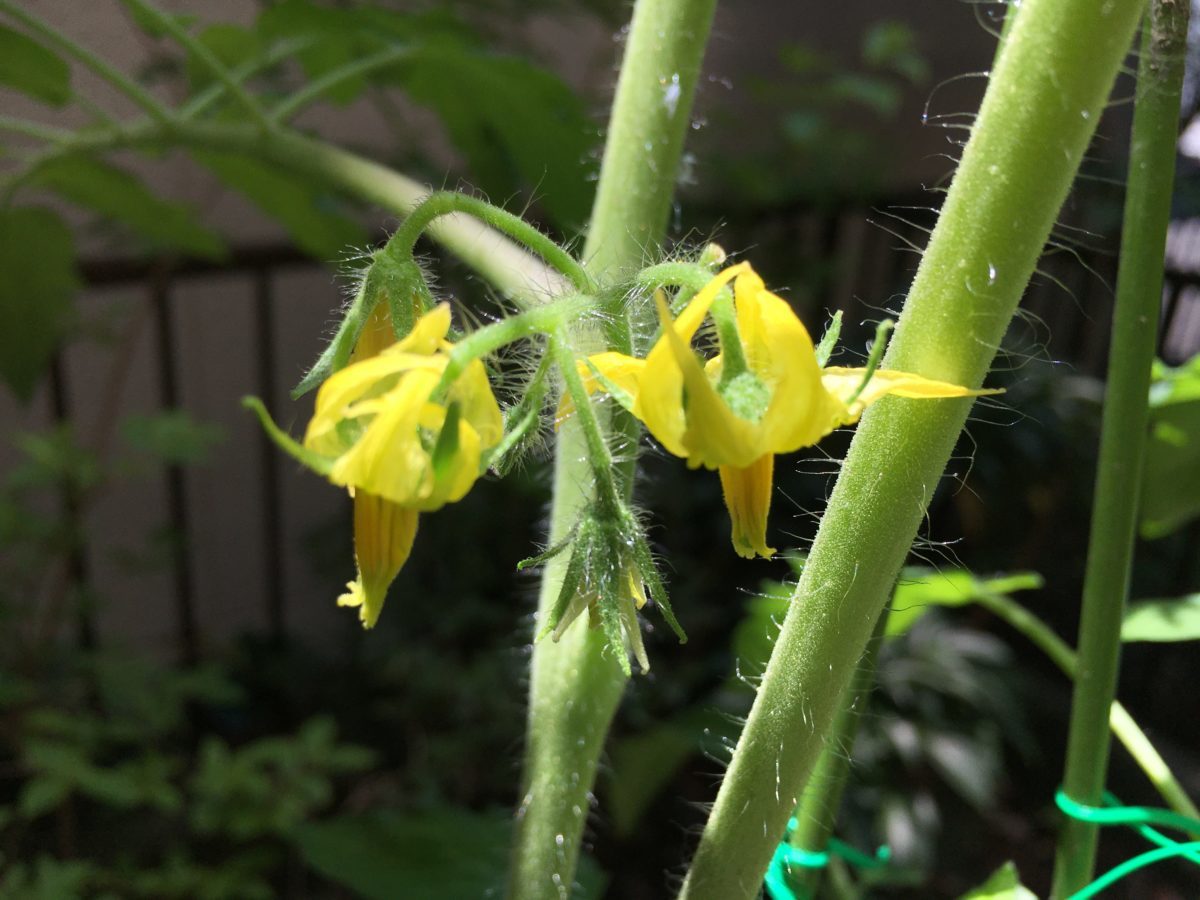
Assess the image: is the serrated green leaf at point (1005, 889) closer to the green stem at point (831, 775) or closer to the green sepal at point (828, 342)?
the green stem at point (831, 775)

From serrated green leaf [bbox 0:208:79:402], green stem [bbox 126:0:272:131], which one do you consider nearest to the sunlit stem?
green stem [bbox 126:0:272:131]

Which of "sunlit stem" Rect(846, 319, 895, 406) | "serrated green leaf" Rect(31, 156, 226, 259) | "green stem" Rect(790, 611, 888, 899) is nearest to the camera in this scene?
"sunlit stem" Rect(846, 319, 895, 406)

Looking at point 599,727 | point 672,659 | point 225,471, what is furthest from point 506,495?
point 599,727

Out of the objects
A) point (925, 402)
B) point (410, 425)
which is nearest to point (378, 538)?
point (410, 425)

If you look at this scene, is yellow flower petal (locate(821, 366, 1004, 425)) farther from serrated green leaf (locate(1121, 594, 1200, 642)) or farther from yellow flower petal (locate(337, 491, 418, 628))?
serrated green leaf (locate(1121, 594, 1200, 642))

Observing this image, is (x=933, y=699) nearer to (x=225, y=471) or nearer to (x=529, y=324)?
(x=225, y=471)

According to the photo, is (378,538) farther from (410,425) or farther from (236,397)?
(236,397)
